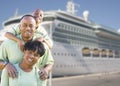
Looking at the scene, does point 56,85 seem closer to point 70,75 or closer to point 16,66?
point 70,75

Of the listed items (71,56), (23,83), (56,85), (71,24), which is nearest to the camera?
(23,83)

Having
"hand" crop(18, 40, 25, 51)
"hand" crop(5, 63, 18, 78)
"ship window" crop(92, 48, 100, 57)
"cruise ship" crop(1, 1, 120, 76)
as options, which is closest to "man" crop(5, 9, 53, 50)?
"hand" crop(18, 40, 25, 51)

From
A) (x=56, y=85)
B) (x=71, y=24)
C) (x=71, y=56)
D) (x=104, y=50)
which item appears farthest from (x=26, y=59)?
(x=104, y=50)

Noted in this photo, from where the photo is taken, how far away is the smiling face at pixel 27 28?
1.49m

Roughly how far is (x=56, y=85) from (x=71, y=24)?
13371mm

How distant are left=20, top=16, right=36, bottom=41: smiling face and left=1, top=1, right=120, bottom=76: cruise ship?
20.1 metres

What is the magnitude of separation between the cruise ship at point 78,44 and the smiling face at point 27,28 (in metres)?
20.1

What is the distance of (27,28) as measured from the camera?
1481 millimetres

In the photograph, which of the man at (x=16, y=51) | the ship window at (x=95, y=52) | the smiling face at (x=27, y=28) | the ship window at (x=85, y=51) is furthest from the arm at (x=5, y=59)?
the ship window at (x=95, y=52)

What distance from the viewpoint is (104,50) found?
38.5m

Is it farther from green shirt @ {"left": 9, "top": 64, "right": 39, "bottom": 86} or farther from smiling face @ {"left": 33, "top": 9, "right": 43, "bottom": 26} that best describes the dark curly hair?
smiling face @ {"left": 33, "top": 9, "right": 43, "bottom": 26}

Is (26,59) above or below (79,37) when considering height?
below

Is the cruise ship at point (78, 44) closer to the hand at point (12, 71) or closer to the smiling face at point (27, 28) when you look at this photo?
the smiling face at point (27, 28)

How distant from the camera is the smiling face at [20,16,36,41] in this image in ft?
4.88
